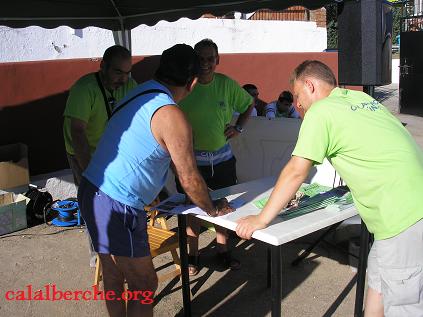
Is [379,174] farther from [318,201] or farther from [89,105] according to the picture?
[89,105]

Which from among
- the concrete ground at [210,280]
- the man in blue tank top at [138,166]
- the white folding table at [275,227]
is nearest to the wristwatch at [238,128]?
the white folding table at [275,227]

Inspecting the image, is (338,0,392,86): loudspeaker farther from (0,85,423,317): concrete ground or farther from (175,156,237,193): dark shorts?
(0,85,423,317): concrete ground

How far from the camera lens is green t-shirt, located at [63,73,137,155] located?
3.24m

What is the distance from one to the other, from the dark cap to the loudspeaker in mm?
1779

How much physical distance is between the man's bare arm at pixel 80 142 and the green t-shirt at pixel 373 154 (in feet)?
5.55

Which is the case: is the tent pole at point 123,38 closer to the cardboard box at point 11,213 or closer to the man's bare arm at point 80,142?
the cardboard box at point 11,213

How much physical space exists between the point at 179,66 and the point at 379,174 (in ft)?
3.17

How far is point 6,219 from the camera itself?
4.79m

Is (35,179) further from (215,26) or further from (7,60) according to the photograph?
→ (215,26)

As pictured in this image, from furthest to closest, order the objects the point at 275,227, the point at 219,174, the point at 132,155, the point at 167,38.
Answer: the point at 167,38 → the point at 219,174 → the point at 275,227 → the point at 132,155

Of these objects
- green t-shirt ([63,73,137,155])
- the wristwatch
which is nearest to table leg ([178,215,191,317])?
green t-shirt ([63,73,137,155])

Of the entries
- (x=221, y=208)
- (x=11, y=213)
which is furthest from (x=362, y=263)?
(x=11, y=213)

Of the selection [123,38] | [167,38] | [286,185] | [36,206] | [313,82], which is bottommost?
[36,206]

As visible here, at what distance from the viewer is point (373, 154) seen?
6.31ft
